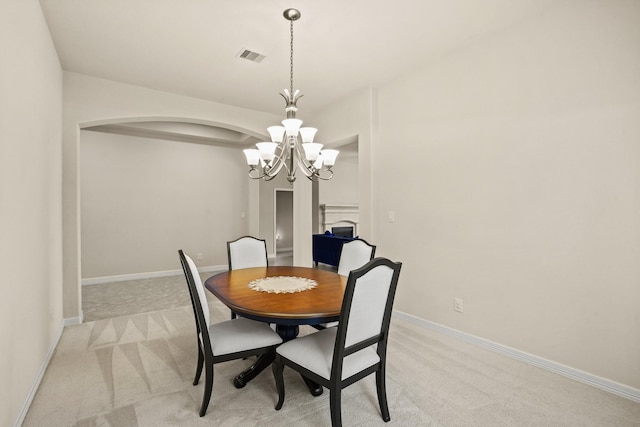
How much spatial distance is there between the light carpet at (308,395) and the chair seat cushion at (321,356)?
0.38 meters

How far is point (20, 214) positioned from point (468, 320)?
3538 millimetres

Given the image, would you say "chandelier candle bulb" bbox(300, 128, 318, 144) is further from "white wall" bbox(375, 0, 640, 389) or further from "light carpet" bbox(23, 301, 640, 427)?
"light carpet" bbox(23, 301, 640, 427)

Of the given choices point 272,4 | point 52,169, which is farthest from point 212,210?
point 272,4

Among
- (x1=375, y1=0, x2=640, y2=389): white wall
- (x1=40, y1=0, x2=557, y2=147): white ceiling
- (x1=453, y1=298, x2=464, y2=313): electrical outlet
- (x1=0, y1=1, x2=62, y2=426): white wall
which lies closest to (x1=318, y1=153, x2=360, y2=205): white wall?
(x1=40, y1=0, x2=557, y2=147): white ceiling

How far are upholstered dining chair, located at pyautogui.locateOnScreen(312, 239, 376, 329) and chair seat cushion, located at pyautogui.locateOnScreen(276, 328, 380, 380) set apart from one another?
100cm

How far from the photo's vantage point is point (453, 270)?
319 centimetres

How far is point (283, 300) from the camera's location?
6.59 feet

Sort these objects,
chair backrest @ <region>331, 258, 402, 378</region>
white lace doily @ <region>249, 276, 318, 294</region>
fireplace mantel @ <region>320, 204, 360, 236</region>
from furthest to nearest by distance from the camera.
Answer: fireplace mantel @ <region>320, 204, 360, 236</region> < white lace doily @ <region>249, 276, 318, 294</region> < chair backrest @ <region>331, 258, 402, 378</region>

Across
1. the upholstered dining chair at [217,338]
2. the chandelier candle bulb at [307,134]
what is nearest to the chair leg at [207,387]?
the upholstered dining chair at [217,338]

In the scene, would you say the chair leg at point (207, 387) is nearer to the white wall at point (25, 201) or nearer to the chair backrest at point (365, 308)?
the chair backrest at point (365, 308)

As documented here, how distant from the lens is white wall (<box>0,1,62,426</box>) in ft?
5.53

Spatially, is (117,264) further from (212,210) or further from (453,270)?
(453,270)

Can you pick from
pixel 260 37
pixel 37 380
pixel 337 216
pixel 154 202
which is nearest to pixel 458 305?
pixel 260 37

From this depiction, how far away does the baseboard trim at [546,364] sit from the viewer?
7.02 feet
